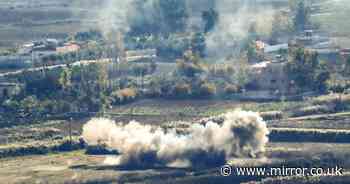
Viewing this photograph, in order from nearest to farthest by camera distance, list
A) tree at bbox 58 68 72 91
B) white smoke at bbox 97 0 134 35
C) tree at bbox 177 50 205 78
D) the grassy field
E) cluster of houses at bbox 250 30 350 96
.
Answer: the grassy field < tree at bbox 58 68 72 91 < cluster of houses at bbox 250 30 350 96 < tree at bbox 177 50 205 78 < white smoke at bbox 97 0 134 35

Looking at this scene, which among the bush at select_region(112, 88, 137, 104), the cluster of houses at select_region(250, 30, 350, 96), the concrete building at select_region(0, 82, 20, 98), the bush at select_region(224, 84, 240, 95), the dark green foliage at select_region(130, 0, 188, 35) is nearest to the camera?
the bush at select_region(112, 88, 137, 104)

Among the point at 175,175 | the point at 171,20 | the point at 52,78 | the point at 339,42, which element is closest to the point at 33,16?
the point at 171,20

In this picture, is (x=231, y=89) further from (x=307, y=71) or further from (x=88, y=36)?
(x=88, y=36)

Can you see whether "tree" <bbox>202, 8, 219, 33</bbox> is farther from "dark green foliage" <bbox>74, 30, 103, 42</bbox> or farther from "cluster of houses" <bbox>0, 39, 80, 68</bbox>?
"cluster of houses" <bbox>0, 39, 80, 68</bbox>

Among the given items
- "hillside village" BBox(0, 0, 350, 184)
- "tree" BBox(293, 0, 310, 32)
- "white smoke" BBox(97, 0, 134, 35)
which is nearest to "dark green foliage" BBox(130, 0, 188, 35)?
"hillside village" BBox(0, 0, 350, 184)

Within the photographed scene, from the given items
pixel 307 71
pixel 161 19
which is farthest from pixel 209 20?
pixel 307 71

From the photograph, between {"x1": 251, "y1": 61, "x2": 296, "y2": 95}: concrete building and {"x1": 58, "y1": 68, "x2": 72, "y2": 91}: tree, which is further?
{"x1": 251, "y1": 61, "x2": 296, "y2": 95}: concrete building

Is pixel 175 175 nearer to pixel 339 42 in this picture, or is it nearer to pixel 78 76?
pixel 78 76
